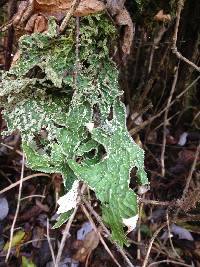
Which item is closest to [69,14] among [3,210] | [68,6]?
[68,6]

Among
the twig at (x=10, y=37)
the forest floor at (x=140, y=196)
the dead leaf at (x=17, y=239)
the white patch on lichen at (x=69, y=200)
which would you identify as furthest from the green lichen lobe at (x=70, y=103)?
the dead leaf at (x=17, y=239)

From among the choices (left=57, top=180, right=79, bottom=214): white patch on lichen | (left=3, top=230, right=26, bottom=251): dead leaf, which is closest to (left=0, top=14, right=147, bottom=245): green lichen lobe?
(left=57, top=180, right=79, bottom=214): white patch on lichen

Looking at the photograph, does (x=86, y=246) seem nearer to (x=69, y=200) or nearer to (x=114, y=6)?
(x=69, y=200)

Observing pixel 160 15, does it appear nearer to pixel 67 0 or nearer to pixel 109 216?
pixel 67 0

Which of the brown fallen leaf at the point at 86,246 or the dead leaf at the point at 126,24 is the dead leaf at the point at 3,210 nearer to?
the brown fallen leaf at the point at 86,246

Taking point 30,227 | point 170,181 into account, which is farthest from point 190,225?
point 30,227

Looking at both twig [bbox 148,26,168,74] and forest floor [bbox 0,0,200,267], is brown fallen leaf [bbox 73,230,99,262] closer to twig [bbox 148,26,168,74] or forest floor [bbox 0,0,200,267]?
forest floor [bbox 0,0,200,267]
